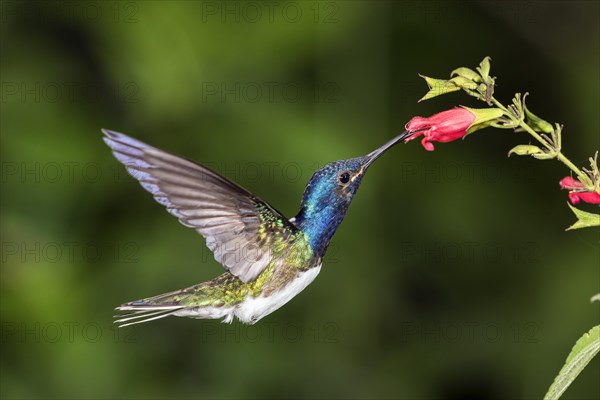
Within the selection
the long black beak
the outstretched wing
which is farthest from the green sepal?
the outstretched wing

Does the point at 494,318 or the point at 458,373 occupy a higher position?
the point at 494,318

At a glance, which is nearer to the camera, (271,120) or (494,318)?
(271,120)

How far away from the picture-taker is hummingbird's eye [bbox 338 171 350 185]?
2072 mm

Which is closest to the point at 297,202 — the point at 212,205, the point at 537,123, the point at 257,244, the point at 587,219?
the point at 257,244

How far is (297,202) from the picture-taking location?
3.48m

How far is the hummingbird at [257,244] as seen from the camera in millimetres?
1951

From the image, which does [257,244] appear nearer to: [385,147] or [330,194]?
[330,194]

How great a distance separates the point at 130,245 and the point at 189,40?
0.92 metres

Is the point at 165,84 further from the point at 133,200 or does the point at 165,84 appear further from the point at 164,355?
the point at 164,355

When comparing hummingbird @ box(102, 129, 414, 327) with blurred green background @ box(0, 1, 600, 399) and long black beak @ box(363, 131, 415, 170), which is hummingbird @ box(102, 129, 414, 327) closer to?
long black beak @ box(363, 131, 415, 170)

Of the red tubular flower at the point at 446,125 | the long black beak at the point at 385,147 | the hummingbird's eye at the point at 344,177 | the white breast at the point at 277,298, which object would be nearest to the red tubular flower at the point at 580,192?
the red tubular flower at the point at 446,125

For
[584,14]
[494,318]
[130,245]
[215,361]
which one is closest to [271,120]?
[130,245]

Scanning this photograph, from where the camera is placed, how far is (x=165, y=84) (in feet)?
11.4

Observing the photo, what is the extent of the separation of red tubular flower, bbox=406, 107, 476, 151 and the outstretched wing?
1.35 ft
